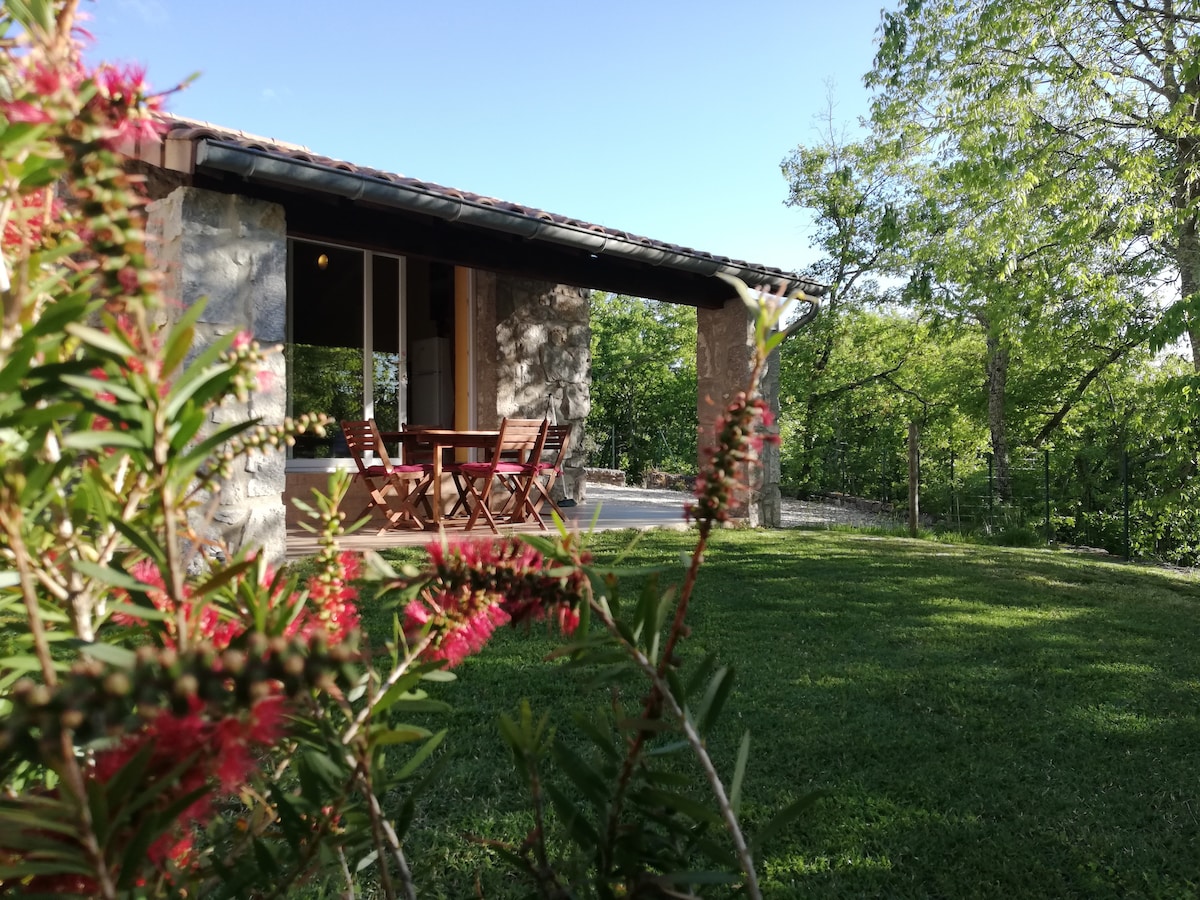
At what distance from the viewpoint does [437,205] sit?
15.3ft

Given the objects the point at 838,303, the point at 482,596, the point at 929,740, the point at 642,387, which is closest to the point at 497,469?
the point at 929,740

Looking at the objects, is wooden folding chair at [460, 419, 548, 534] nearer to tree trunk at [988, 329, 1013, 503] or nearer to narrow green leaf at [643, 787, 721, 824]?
narrow green leaf at [643, 787, 721, 824]

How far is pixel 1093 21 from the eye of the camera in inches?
298

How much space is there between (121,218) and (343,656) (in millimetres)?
242

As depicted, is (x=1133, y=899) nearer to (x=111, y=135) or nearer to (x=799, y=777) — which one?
(x=799, y=777)

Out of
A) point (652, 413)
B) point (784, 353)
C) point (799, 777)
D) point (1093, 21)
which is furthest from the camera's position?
point (652, 413)

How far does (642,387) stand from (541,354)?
11.9m

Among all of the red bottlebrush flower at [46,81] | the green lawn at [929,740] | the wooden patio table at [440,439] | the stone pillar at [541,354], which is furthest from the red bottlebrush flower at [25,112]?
the stone pillar at [541,354]

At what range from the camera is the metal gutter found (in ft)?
12.7

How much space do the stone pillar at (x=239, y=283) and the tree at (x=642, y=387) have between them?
43.9ft

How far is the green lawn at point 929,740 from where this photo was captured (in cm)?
182

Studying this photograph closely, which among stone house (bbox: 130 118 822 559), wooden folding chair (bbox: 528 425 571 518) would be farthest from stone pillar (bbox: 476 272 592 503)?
wooden folding chair (bbox: 528 425 571 518)

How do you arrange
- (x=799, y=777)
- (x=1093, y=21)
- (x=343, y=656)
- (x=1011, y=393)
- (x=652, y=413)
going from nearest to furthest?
(x=343, y=656)
(x=799, y=777)
(x=1093, y=21)
(x=1011, y=393)
(x=652, y=413)

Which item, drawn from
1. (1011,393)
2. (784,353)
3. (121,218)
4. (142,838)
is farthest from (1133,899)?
(784,353)
